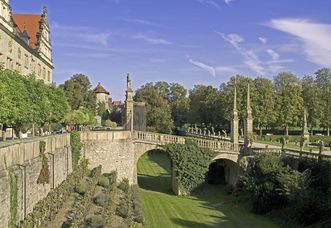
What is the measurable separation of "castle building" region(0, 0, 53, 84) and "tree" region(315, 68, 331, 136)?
138ft

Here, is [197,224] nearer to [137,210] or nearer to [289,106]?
[137,210]

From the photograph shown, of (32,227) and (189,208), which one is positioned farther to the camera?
(189,208)

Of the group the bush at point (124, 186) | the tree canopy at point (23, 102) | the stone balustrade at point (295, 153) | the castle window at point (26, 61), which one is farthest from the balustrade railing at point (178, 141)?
the castle window at point (26, 61)

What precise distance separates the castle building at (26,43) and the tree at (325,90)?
138 feet

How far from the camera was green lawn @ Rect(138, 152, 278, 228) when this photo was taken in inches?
1048

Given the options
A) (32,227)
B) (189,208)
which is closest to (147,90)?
(189,208)

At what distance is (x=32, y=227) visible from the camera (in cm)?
A: 1784

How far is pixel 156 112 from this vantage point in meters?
74.0

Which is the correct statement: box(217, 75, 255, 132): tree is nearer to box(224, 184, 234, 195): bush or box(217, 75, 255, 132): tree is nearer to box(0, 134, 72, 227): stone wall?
box(224, 184, 234, 195): bush

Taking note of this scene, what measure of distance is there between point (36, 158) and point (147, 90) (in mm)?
58457

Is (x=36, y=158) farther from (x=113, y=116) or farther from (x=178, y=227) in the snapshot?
(x=113, y=116)

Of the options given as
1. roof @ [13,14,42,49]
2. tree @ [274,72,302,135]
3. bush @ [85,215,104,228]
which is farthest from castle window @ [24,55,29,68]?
tree @ [274,72,302,135]

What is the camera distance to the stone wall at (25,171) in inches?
626

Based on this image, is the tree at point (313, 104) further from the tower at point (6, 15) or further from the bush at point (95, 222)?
the bush at point (95, 222)
